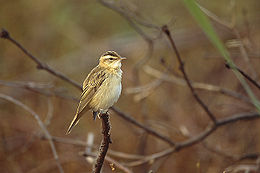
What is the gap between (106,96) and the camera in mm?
4043

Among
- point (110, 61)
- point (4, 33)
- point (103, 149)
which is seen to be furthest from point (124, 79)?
point (103, 149)

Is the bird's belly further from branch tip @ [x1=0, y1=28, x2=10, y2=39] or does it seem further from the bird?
branch tip @ [x1=0, y1=28, x2=10, y2=39]

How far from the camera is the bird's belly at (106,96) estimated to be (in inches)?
159

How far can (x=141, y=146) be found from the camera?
6668 millimetres

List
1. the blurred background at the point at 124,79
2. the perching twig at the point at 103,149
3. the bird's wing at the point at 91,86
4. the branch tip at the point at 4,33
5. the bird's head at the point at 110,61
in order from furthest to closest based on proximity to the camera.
A: 1. the blurred background at the point at 124,79
2. the bird's head at the point at 110,61
3. the bird's wing at the point at 91,86
4. the branch tip at the point at 4,33
5. the perching twig at the point at 103,149

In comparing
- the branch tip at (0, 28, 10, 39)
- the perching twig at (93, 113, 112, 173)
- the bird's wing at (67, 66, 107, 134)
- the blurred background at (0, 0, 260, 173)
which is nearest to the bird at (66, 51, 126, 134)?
the bird's wing at (67, 66, 107, 134)

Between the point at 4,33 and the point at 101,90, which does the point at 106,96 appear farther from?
the point at 4,33

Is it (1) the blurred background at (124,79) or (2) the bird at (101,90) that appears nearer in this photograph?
(2) the bird at (101,90)

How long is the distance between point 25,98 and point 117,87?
187 inches

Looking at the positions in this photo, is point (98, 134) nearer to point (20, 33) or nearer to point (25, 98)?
point (25, 98)

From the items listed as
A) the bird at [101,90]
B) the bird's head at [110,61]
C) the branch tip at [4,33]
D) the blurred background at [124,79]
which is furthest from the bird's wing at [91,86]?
the blurred background at [124,79]

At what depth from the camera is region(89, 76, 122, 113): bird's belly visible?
403 centimetres

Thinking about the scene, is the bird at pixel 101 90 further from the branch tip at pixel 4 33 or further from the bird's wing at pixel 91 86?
the branch tip at pixel 4 33

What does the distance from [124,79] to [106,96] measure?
4817 millimetres
